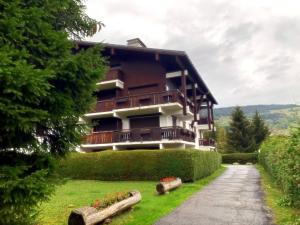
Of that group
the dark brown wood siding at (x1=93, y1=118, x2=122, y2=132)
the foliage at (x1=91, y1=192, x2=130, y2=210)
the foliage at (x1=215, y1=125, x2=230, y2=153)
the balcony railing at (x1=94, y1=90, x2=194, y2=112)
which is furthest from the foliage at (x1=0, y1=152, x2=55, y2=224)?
the foliage at (x1=215, y1=125, x2=230, y2=153)

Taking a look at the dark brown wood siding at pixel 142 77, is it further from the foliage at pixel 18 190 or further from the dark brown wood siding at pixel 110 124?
the foliage at pixel 18 190

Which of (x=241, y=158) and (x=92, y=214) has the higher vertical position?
(x=92, y=214)

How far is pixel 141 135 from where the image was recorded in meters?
26.4

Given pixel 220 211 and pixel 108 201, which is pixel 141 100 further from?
pixel 108 201

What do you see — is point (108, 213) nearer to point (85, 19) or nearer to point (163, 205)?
point (163, 205)

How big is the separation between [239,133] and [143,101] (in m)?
35.1

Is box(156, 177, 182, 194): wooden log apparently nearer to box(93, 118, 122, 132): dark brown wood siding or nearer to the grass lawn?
the grass lawn

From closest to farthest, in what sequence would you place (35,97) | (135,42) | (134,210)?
(35,97)
(134,210)
(135,42)

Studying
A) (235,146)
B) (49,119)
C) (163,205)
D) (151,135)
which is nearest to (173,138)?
(151,135)

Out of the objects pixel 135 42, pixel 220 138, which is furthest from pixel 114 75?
pixel 220 138

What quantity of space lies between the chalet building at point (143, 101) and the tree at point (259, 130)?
3153 centimetres

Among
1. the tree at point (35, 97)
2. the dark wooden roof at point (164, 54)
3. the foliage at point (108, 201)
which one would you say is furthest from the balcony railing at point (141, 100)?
the tree at point (35, 97)

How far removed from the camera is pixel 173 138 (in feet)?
82.8

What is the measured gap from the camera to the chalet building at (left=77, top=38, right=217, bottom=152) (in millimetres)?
25859
